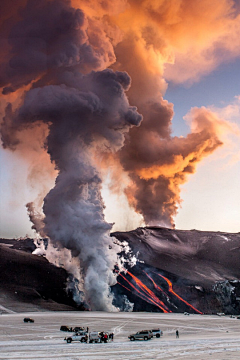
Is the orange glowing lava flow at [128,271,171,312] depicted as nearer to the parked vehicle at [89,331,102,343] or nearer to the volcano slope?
the volcano slope

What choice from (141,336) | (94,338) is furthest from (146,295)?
(94,338)

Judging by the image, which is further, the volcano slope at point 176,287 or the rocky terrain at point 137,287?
the volcano slope at point 176,287

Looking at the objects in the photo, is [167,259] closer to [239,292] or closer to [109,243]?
[239,292]

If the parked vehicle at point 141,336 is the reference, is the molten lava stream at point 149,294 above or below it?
above

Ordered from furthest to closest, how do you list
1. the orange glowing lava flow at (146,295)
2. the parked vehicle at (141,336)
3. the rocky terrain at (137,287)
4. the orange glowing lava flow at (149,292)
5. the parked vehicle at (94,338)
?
the orange glowing lava flow at (146,295) < the orange glowing lava flow at (149,292) < the rocky terrain at (137,287) < the parked vehicle at (141,336) < the parked vehicle at (94,338)

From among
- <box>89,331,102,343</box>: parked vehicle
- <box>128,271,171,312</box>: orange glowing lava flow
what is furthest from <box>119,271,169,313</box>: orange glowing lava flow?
<box>89,331,102,343</box>: parked vehicle

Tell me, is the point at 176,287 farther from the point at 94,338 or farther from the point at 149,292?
the point at 94,338

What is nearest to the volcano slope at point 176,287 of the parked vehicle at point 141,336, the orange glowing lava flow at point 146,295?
the orange glowing lava flow at point 146,295

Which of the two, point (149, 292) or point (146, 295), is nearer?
point (146, 295)

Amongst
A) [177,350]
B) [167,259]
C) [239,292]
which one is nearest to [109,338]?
[177,350]

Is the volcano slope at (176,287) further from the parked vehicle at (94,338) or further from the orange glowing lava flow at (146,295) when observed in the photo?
the parked vehicle at (94,338)

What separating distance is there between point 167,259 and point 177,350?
149466mm

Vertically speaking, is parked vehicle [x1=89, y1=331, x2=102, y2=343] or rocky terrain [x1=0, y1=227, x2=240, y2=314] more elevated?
rocky terrain [x1=0, y1=227, x2=240, y2=314]

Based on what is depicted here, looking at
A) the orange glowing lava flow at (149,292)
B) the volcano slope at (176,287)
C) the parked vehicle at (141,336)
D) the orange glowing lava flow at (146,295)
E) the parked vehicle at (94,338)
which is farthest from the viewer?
the volcano slope at (176,287)
